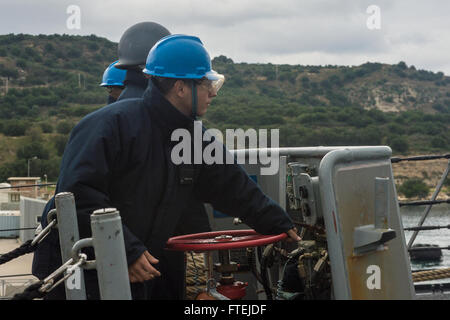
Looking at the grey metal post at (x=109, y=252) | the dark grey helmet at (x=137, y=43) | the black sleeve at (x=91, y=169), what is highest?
the dark grey helmet at (x=137, y=43)

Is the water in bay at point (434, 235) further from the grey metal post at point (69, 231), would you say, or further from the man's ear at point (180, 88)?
the grey metal post at point (69, 231)

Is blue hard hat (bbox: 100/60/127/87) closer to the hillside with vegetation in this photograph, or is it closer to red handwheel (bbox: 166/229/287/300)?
red handwheel (bbox: 166/229/287/300)

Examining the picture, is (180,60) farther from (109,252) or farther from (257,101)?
(257,101)

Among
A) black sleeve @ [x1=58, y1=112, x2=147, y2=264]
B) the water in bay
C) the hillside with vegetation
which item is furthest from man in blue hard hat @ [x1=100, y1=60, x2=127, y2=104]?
the hillside with vegetation

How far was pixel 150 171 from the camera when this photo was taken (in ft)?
7.72

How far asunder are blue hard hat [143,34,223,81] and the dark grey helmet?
4.12 ft

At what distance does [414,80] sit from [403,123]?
99.2 ft

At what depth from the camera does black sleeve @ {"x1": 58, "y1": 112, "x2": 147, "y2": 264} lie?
2.12 meters

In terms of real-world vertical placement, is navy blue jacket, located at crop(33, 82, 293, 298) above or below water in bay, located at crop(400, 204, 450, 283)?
above

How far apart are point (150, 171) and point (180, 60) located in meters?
0.54

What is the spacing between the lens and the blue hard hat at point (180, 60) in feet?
8.31

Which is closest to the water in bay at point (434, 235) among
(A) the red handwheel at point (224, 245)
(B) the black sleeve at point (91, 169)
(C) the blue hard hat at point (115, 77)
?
(C) the blue hard hat at point (115, 77)

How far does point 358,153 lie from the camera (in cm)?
266

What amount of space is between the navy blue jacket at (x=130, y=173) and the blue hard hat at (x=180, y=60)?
11 cm
